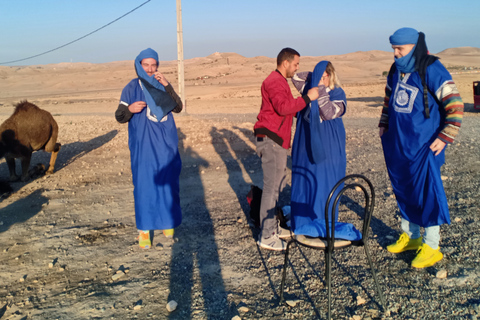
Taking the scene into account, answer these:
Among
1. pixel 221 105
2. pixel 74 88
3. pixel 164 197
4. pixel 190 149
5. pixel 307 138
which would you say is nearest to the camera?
pixel 307 138

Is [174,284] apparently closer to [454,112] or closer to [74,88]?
[454,112]

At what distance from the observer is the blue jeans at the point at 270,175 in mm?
4344

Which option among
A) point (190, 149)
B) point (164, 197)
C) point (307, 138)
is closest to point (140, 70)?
point (164, 197)

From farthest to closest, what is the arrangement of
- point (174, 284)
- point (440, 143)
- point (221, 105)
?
point (221, 105) < point (174, 284) < point (440, 143)

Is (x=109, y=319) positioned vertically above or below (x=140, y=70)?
below

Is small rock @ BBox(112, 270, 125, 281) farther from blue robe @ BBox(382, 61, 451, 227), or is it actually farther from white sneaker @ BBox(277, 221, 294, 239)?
blue robe @ BBox(382, 61, 451, 227)

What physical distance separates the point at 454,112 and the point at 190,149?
694 cm

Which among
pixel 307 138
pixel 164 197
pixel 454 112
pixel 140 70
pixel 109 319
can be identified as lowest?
pixel 109 319

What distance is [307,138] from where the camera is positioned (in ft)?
14.2

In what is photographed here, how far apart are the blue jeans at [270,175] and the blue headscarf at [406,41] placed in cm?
145

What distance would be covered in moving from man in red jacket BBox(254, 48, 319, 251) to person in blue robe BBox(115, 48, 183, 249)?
111 centimetres

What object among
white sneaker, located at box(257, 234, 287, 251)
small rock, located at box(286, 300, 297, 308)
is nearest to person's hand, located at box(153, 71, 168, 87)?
white sneaker, located at box(257, 234, 287, 251)

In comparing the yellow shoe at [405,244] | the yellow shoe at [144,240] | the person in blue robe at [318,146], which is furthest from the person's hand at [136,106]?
the yellow shoe at [405,244]

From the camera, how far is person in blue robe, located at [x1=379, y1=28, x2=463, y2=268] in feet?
11.8
